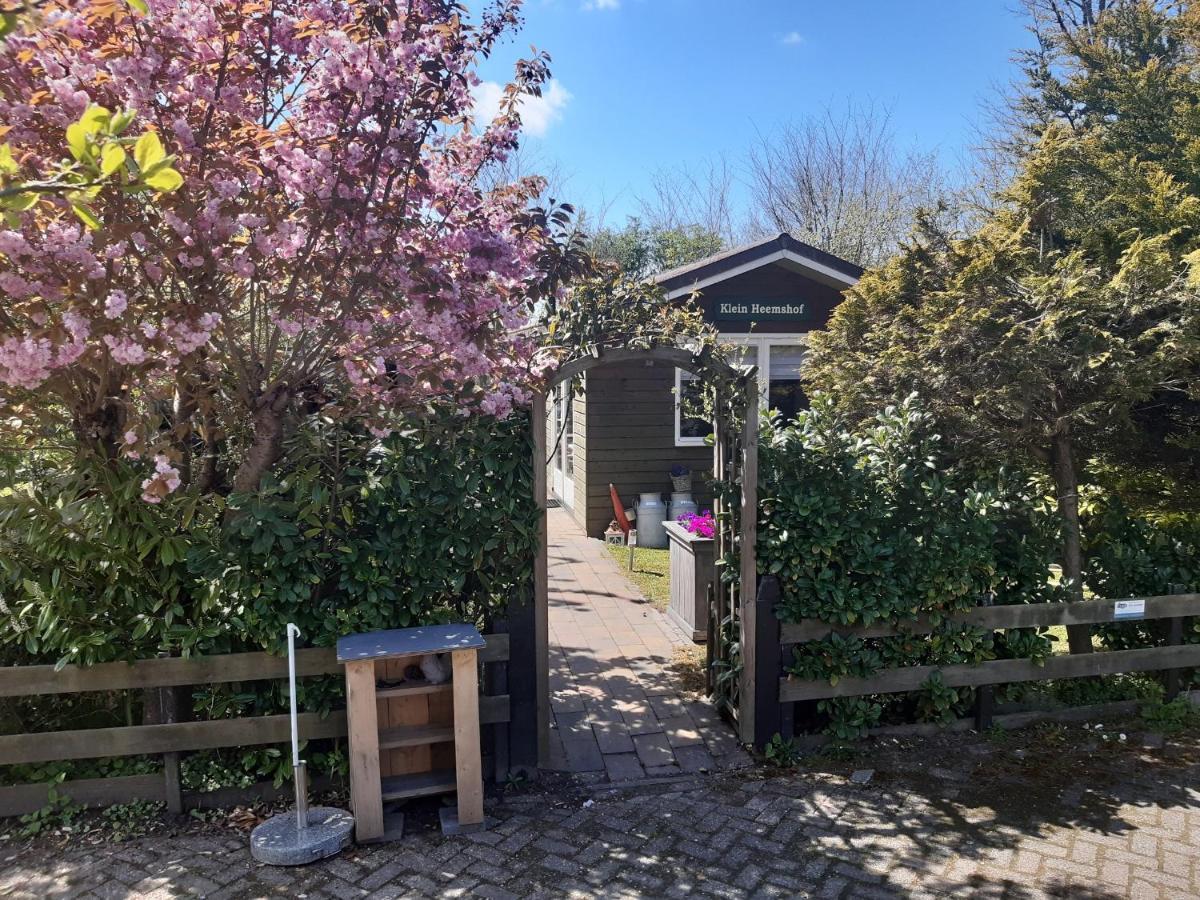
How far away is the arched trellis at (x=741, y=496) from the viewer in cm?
406

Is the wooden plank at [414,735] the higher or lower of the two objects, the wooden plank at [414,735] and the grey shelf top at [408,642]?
the lower

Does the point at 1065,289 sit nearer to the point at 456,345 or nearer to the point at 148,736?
the point at 456,345

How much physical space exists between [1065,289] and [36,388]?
4.95 metres

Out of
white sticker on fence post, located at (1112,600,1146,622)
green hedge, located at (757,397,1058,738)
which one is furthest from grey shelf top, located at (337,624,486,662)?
white sticker on fence post, located at (1112,600,1146,622)

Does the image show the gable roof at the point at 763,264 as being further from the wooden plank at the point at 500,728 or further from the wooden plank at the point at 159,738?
the wooden plank at the point at 159,738

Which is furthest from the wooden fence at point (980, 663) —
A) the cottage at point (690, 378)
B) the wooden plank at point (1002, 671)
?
the cottage at point (690, 378)

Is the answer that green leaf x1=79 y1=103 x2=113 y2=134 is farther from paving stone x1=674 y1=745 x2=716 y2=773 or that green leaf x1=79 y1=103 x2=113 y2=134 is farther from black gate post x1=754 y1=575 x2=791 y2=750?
paving stone x1=674 y1=745 x2=716 y2=773

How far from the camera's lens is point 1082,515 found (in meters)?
6.01

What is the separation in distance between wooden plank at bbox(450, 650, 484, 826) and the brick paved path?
0.42 ft

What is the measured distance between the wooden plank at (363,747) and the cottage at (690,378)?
21.8ft

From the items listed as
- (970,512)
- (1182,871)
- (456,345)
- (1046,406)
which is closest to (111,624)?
(456,345)

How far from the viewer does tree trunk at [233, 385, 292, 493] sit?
3793 millimetres

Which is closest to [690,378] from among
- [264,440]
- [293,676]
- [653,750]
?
[653,750]

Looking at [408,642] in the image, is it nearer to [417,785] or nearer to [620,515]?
[417,785]
